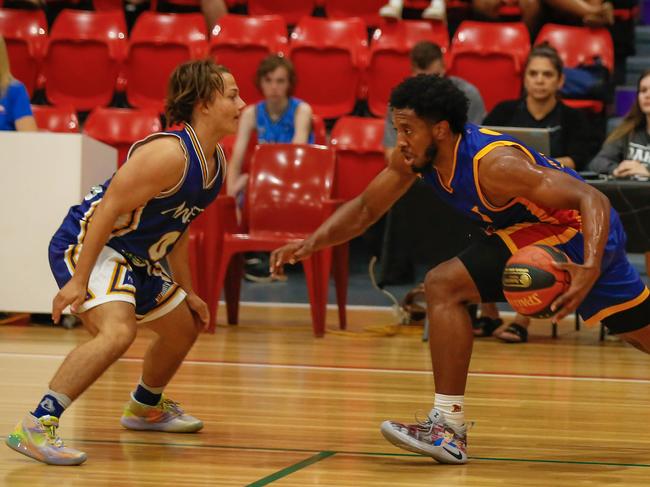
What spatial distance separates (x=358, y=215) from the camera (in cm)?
376

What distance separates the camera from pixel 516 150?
10.8 ft

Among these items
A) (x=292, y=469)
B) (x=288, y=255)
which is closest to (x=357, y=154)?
(x=288, y=255)

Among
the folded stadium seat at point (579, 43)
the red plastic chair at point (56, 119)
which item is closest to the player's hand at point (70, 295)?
the red plastic chair at point (56, 119)

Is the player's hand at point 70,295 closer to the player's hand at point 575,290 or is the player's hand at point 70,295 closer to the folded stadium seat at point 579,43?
the player's hand at point 575,290

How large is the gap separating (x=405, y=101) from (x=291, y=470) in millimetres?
1137

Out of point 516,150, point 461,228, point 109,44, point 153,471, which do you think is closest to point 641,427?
point 516,150

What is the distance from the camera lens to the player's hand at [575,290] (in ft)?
9.45

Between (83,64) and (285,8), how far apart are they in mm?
1874

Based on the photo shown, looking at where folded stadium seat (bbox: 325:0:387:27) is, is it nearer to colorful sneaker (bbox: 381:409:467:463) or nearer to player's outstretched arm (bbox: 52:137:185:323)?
player's outstretched arm (bbox: 52:137:185:323)

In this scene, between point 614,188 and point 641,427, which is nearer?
point 641,427

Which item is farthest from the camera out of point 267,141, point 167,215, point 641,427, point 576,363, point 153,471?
point 267,141

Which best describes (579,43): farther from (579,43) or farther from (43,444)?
(43,444)

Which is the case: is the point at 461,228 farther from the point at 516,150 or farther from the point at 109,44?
the point at 109,44

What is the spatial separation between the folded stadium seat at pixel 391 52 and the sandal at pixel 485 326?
103 inches
